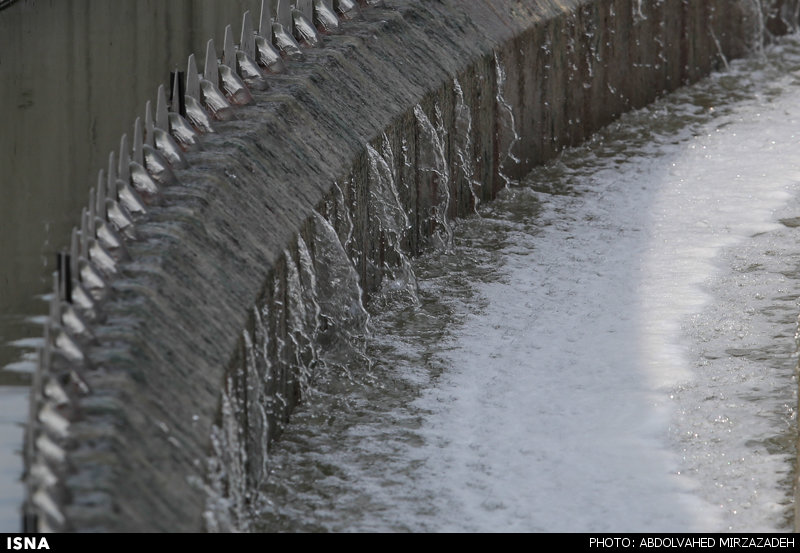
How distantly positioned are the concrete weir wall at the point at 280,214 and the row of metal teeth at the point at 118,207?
19mm

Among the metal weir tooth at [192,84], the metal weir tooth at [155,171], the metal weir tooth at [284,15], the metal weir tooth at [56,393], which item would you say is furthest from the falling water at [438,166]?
the metal weir tooth at [56,393]

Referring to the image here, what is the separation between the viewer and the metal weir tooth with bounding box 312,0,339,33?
10742 mm

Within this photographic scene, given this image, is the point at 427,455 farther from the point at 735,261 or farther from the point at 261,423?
the point at 735,261

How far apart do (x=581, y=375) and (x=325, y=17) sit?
12.2 ft

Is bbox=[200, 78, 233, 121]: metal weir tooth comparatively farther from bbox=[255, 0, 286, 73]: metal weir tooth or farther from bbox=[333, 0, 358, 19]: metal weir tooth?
bbox=[333, 0, 358, 19]: metal weir tooth

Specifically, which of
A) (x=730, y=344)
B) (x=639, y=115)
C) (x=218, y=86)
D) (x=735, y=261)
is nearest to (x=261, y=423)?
(x=218, y=86)

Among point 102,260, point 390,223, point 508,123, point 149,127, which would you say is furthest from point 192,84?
point 508,123

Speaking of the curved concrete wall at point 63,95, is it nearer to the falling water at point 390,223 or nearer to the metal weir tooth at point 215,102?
the metal weir tooth at point 215,102

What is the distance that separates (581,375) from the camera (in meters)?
8.80

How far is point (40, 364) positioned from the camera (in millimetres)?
5523

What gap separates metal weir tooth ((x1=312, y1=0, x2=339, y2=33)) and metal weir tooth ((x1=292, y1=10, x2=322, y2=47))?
31 cm

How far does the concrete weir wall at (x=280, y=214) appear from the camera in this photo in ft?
18.4

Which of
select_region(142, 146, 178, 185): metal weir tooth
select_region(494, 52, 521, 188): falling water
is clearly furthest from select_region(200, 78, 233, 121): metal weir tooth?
select_region(494, 52, 521, 188): falling water

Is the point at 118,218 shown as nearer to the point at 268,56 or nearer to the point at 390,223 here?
the point at 268,56
